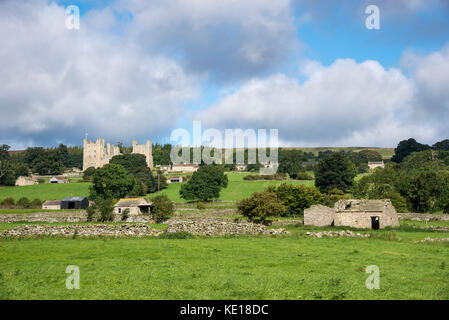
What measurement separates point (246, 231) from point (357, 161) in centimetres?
15074

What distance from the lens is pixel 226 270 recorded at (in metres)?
15.8

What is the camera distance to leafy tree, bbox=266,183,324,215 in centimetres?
5516

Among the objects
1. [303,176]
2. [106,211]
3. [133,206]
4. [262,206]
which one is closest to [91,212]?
[106,211]

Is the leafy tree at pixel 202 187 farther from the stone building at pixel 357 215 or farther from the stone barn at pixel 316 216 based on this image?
the stone building at pixel 357 215

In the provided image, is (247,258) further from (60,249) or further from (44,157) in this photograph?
(44,157)

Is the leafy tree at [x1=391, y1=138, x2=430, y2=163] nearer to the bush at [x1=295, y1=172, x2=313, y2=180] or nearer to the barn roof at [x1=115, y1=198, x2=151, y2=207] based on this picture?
the bush at [x1=295, y1=172, x2=313, y2=180]

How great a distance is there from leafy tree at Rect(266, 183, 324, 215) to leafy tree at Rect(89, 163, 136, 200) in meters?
43.1

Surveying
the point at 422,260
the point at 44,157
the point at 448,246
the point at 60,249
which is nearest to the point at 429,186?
the point at 448,246

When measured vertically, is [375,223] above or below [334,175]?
below

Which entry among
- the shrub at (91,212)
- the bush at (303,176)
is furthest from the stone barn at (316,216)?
the bush at (303,176)

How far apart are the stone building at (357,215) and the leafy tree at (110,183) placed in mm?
56523

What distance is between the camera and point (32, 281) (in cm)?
1383

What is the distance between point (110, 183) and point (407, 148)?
13201 cm

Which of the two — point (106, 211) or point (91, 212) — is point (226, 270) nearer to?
point (106, 211)
